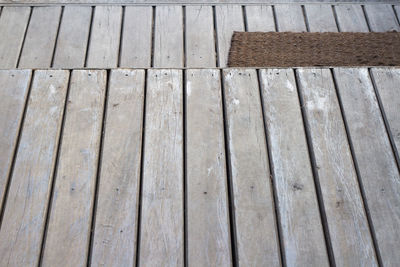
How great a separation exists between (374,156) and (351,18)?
118 centimetres

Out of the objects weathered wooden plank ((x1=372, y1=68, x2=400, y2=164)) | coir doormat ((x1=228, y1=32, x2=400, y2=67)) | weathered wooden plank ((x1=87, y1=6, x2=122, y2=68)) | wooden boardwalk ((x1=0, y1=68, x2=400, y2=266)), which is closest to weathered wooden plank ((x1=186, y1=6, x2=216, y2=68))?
coir doormat ((x1=228, y1=32, x2=400, y2=67))

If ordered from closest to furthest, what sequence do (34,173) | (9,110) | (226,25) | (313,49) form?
(34,173)
(9,110)
(313,49)
(226,25)

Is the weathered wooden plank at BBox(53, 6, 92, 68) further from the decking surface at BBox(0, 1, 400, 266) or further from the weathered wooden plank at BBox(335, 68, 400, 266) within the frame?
the weathered wooden plank at BBox(335, 68, 400, 266)

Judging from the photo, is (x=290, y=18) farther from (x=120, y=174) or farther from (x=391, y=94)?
(x=120, y=174)

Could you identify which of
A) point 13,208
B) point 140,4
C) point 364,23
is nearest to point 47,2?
point 140,4

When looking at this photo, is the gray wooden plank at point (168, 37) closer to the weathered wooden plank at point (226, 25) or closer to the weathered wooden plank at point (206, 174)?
the weathered wooden plank at point (226, 25)

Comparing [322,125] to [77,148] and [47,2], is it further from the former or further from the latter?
[47,2]

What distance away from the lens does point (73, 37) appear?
2045 millimetres

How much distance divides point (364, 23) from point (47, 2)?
1.75 m

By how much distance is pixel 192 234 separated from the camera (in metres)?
1.14

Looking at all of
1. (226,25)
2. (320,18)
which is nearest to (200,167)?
(226,25)

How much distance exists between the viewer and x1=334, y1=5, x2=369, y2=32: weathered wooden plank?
7.01 feet

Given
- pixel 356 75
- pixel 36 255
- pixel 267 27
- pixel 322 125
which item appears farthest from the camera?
pixel 267 27

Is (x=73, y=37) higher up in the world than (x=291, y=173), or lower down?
higher up
